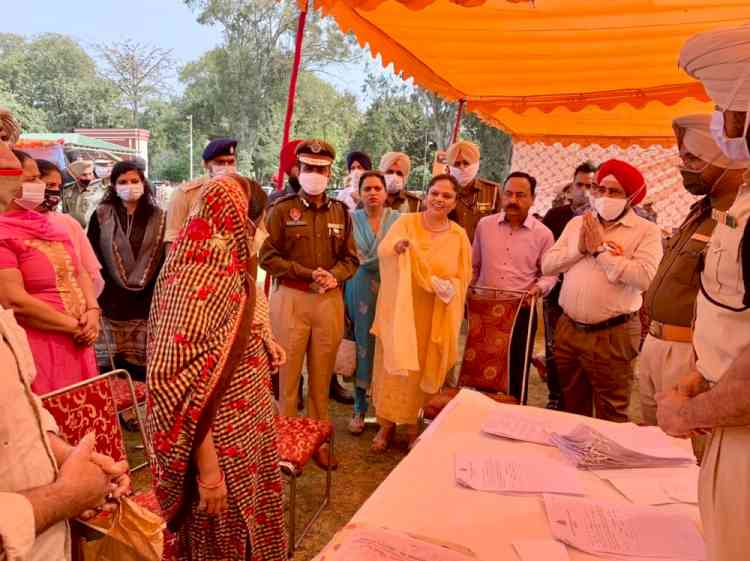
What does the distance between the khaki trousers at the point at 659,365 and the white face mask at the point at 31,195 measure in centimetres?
300

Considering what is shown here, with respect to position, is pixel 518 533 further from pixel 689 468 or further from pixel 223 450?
pixel 223 450

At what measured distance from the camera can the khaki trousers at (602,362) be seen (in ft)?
10.2

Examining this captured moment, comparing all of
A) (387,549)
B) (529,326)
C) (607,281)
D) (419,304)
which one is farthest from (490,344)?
(387,549)

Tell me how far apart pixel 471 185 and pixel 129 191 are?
257 centimetres

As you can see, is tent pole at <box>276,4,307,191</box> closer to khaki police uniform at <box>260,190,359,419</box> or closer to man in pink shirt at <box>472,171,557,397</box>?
khaki police uniform at <box>260,190,359,419</box>

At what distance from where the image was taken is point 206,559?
1.70 metres

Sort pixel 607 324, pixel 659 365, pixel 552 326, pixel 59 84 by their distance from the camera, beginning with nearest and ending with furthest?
pixel 659 365, pixel 607 324, pixel 552 326, pixel 59 84

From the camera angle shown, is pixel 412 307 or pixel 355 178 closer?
pixel 412 307

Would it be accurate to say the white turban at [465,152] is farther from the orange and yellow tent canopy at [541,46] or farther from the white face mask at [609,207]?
the white face mask at [609,207]

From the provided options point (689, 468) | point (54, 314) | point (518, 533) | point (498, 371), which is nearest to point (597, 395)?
point (498, 371)

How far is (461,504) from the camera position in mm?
1355

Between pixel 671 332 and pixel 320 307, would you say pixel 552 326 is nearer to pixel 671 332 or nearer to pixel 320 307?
pixel 671 332

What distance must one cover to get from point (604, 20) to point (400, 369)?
249 cm

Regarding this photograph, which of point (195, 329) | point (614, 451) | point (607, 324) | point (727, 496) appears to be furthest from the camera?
point (607, 324)
